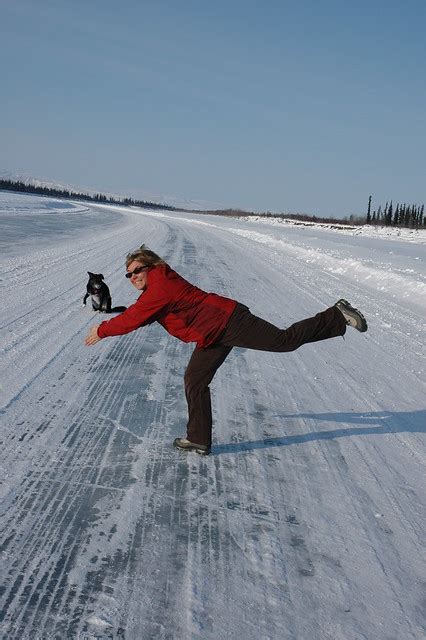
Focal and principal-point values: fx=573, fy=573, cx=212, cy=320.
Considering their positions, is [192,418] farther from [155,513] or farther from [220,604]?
[220,604]

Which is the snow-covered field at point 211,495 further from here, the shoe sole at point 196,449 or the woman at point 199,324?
the woman at point 199,324

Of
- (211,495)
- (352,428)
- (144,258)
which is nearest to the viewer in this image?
(211,495)

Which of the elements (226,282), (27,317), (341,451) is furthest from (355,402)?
(226,282)

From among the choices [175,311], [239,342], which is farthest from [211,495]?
[175,311]

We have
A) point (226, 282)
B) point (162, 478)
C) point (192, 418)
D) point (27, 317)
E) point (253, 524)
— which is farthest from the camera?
point (226, 282)

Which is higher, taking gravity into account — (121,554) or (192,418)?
(192,418)

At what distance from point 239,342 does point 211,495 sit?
999 mm

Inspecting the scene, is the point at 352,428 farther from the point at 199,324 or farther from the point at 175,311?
the point at 175,311

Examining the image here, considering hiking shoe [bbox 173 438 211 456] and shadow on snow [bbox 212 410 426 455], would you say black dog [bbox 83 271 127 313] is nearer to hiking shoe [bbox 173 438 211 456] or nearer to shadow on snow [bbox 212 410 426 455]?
shadow on snow [bbox 212 410 426 455]

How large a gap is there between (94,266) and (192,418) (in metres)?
9.89

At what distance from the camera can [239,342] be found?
3.81 meters

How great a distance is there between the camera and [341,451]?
4.19m

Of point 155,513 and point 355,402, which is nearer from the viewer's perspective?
point 155,513

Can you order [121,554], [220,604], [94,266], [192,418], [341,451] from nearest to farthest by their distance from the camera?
[220,604] < [121,554] < [192,418] < [341,451] < [94,266]
